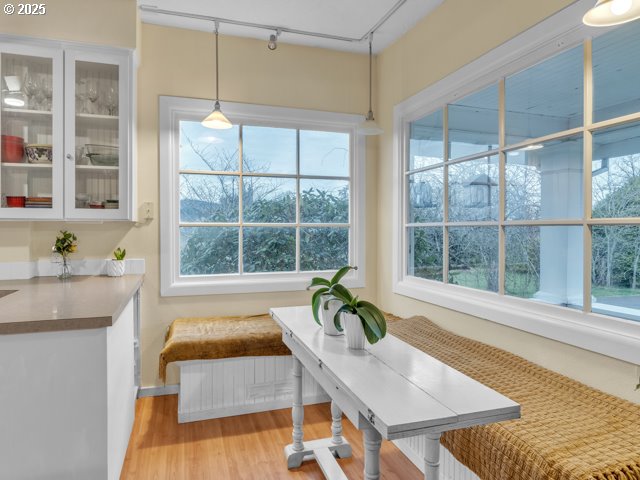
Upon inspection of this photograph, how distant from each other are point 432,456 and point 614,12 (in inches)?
57.3

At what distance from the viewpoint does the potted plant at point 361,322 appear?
4.99ft

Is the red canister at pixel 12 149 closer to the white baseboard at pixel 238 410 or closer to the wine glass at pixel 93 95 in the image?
the wine glass at pixel 93 95

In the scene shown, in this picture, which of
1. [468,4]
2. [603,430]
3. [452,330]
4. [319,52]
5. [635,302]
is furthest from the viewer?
[319,52]

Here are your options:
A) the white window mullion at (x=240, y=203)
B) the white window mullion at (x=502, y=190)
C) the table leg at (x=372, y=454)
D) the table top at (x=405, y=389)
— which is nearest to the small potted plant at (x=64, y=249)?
the white window mullion at (x=240, y=203)

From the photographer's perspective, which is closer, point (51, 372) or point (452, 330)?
point (51, 372)

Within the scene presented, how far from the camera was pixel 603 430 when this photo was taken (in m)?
1.38

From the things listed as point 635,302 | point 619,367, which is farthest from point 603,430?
point 635,302

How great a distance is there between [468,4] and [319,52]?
50.3 inches

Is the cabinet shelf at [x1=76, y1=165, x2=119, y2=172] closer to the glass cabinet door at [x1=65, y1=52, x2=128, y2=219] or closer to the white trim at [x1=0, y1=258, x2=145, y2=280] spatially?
the glass cabinet door at [x1=65, y1=52, x2=128, y2=219]

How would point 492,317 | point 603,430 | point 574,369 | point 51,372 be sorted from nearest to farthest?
point 603,430 < point 51,372 < point 574,369 < point 492,317

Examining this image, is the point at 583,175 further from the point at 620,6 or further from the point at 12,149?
the point at 12,149

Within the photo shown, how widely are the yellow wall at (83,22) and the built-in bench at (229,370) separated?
187 centimetres

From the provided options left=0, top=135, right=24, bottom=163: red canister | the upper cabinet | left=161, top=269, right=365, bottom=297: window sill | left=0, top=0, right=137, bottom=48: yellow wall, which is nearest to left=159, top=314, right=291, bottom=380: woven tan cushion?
left=161, top=269, right=365, bottom=297: window sill

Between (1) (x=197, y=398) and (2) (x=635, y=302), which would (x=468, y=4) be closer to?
(2) (x=635, y=302)
